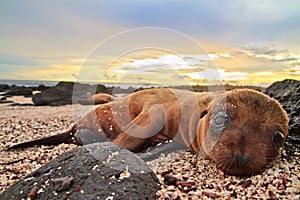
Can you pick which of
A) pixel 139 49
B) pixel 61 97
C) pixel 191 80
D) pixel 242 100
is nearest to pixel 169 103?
pixel 191 80

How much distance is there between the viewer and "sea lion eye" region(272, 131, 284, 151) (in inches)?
129

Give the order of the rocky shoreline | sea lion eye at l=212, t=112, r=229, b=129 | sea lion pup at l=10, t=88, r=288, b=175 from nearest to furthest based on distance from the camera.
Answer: the rocky shoreline, sea lion pup at l=10, t=88, r=288, b=175, sea lion eye at l=212, t=112, r=229, b=129

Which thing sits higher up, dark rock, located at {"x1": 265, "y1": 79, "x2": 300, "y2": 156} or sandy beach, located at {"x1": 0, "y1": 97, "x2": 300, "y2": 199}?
dark rock, located at {"x1": 265, "y1": 79, "x2": 300, "y2": 156}

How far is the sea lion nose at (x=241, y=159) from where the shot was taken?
9.77 feet

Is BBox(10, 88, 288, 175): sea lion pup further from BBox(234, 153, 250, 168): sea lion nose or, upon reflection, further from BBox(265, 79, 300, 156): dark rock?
BBox(265, 79, 300, 156): dark rock

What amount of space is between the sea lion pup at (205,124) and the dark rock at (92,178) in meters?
0.92

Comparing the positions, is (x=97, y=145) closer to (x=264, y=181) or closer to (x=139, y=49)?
(x=139, y=49)

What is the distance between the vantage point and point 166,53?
13.9ft

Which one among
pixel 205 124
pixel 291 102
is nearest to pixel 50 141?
pixel 205 124

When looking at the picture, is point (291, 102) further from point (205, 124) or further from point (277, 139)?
point (205, 124)

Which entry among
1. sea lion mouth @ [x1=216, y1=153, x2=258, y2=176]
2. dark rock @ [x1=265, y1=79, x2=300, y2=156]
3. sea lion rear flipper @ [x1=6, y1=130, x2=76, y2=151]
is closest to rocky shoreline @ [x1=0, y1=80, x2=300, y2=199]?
dark rock @ [x1=265, y1=79, x2=300, y2=156]

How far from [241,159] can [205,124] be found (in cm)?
89

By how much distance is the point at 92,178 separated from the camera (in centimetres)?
282

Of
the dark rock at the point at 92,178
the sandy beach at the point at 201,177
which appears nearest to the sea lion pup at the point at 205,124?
the sandy beach at the point at 201,177
